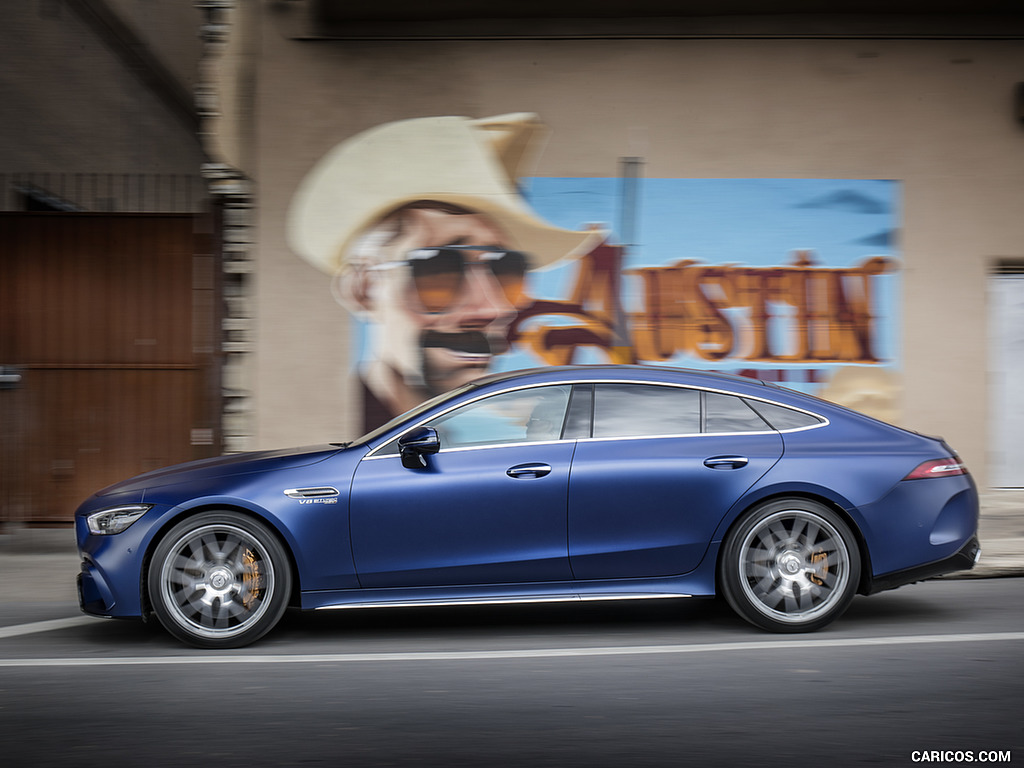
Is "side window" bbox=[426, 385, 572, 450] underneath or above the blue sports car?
above

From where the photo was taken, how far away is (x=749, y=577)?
5.56 meters

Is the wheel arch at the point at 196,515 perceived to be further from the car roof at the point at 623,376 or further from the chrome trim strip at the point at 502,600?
the car roof at the point at 623,376

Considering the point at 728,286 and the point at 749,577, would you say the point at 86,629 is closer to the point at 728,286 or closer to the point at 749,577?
the point at 749,577

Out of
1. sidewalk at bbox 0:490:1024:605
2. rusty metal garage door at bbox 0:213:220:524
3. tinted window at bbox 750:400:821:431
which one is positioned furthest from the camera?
rusty metal garage door at bbox 0:213:220:524

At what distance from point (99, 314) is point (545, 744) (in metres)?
7.84

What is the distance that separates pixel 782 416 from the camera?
5785 millimetres

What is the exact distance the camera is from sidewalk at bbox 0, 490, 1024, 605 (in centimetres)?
751

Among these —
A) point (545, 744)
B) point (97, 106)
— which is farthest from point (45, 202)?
point (545, 744)

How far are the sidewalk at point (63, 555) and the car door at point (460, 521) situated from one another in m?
2.88

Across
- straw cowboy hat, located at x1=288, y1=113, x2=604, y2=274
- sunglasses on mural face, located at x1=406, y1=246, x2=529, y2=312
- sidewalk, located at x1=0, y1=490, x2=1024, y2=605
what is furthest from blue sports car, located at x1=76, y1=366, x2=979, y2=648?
straw cowboy hat, located at x1=288, y1=113, x2=604, y2=274

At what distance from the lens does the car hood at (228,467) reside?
5.54m

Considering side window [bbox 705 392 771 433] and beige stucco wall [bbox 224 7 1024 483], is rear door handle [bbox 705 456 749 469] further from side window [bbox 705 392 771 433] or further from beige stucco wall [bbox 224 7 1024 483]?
beige stucco wall [bbox 224 7 1024 483]

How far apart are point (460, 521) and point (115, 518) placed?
6.00ft

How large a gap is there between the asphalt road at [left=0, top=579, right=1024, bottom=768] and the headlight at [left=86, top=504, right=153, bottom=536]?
2.12 ft
